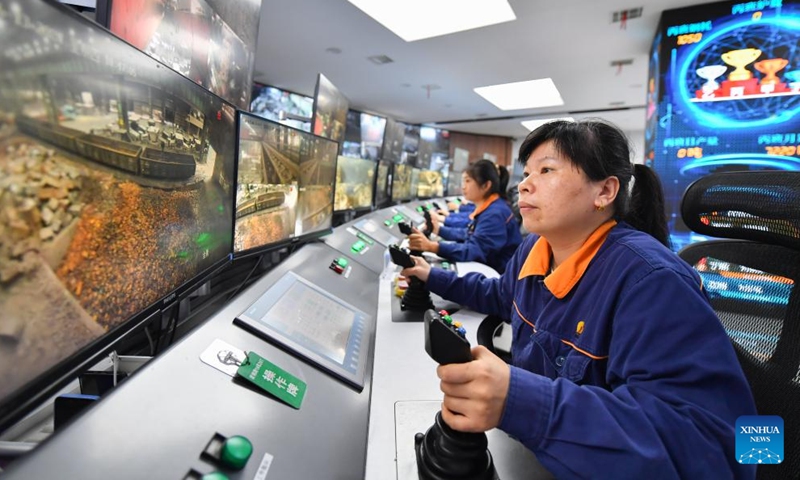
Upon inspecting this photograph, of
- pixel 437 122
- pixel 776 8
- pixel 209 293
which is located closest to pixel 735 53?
pixel 776 8

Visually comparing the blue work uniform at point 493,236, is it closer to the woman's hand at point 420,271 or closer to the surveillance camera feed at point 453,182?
the woman's hand at point 420,271

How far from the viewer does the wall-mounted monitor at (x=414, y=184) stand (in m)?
5.26

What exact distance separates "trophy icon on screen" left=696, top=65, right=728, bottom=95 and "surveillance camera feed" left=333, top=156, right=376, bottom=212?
3376mm

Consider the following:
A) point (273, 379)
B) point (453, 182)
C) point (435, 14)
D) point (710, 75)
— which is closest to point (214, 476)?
point (273, 379)

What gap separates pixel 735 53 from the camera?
11.4 ft

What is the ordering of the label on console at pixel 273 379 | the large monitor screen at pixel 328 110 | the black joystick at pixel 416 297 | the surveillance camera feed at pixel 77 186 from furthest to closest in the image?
the large monitor screen at pixel 328 110
the black joystick at pixel 416 297
the label on console at pixel 273 379
the surveillance camera feed at pixel 77 186

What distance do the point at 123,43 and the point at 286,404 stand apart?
694 mm

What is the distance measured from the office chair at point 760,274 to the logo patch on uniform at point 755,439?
15 centimetres

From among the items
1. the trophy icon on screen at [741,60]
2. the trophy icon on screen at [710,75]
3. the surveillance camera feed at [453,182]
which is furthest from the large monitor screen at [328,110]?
the surveillance camera feed at [453,182]

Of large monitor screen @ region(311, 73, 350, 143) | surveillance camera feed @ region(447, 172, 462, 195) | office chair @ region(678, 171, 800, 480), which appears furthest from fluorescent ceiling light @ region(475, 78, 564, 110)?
office chair @ region(678, 171, 800, 480)

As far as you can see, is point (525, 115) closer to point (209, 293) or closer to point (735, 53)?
point (735, 53)

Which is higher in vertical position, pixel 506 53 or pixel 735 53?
pixel 506 53

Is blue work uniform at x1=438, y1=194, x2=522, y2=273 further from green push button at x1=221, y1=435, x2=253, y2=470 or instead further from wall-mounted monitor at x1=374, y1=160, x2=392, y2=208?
green push button at x1=221, y1=435, x2=253, y2=470

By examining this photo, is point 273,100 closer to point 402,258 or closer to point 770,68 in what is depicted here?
point 402,258
